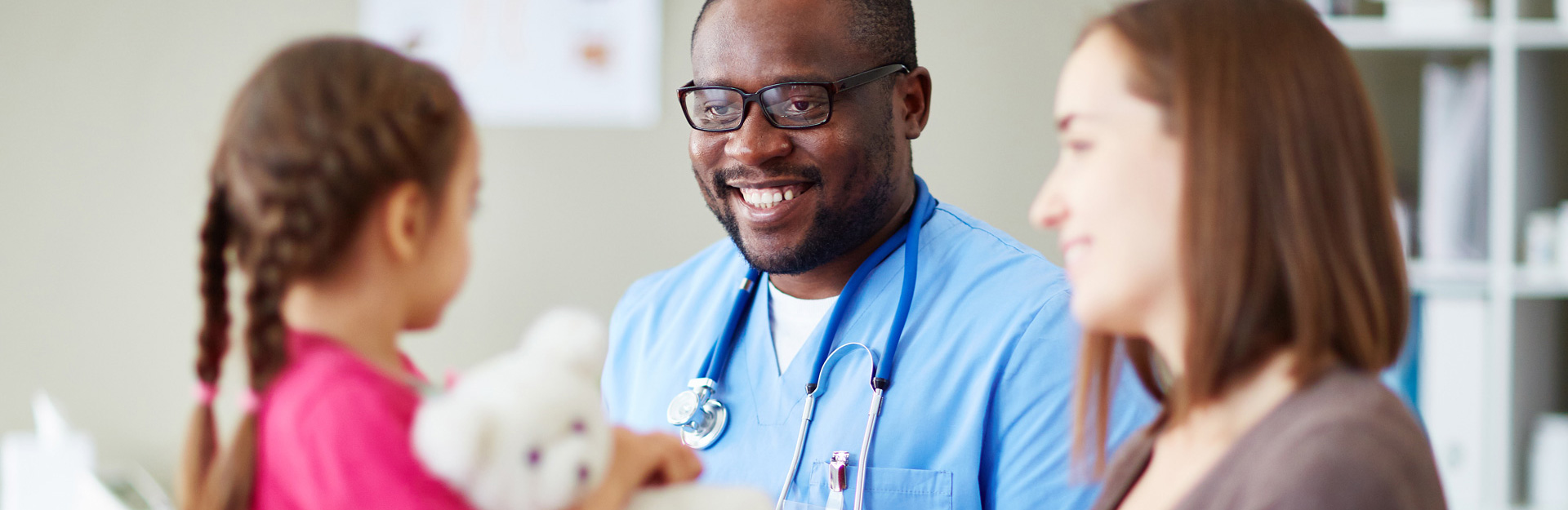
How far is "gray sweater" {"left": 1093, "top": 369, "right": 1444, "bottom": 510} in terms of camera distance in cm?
57

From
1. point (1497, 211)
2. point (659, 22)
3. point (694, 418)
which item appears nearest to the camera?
point (694, 418)

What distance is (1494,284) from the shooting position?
1.78 metres

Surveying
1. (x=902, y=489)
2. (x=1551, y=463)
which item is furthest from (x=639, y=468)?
(x=1551, y=463)

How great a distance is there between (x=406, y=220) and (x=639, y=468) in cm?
21

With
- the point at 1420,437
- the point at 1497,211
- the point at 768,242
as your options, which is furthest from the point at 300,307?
the point at 1497,211

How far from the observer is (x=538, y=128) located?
225cm

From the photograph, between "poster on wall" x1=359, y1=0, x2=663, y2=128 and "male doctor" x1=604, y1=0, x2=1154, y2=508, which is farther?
"poster on wall" x1=359, y1=0, x2=663, y2=128

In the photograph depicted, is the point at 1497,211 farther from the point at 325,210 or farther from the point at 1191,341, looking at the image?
the point at 325,210

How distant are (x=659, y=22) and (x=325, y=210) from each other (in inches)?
65.0

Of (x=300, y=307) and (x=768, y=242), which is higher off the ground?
(x=300, y=307)

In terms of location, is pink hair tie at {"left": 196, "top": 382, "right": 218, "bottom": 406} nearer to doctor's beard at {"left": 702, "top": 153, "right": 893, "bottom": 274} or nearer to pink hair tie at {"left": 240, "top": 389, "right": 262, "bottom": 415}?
pink hair tie at {"left": 240, "top": 389, "right": 262, "bottom": 415}

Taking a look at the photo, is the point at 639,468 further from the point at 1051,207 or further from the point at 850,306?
the point at 850,306

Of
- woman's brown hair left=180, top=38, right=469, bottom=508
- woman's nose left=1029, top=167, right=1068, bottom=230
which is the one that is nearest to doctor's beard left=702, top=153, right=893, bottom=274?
woman's nose left=1029, top=167, right=1068, bottom=230

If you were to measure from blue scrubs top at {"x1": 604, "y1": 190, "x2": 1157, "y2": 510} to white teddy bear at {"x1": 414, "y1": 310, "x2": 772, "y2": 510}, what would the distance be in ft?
2.05
